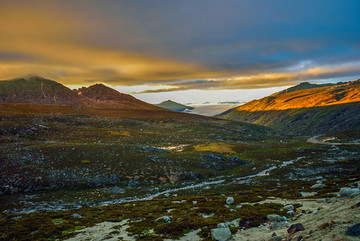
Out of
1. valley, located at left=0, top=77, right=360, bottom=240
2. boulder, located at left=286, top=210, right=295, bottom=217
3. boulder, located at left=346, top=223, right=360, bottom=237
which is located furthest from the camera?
valley, located at left=0, top=77, right=360, bottom=240

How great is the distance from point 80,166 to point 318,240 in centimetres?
5697

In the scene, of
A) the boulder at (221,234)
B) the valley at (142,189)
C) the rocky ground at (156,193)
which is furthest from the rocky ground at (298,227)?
the valley at (142,189)

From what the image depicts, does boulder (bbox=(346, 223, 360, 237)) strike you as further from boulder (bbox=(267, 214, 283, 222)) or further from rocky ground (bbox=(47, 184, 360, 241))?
boulder (bbox=(267, 214, 283, 222))

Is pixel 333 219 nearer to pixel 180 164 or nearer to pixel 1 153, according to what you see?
pixel 180 164

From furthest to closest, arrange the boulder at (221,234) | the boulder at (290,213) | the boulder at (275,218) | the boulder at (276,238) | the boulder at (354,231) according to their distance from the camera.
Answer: the boulder at (290,213), the boulder at (275,218), the boulder at (221,234), the boulder at (276,238), the boulder at (354,231)

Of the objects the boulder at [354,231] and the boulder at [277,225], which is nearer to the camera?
the boulder at [354,231]

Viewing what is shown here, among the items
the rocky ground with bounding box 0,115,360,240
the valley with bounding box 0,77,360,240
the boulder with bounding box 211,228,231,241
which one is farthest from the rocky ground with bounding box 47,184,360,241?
the valley with bounding box 0,77,360,240

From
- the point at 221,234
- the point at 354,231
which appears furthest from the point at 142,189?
the point at 354,231

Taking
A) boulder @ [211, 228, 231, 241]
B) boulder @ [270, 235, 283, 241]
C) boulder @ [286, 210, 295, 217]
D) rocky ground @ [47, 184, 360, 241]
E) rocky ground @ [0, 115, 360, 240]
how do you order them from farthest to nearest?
boulder @ [286, 210, 295, 217]
rocky ground @ [0, 115, 360, 240]
boulder @ [211, 228, 231, 241]
boulder @ [270, 235, 283, 241]
rocky ground @ [47, 184, 360, 241]

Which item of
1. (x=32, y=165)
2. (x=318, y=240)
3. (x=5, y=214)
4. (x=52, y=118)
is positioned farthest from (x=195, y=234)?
(x=52, y=118)

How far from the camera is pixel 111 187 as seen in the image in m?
51.4

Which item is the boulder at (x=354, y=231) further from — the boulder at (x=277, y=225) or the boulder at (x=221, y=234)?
the boulder at (x=221, y=234)

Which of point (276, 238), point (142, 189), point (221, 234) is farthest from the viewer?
point (142, 189)

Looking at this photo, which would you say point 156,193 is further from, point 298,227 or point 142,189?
point 298,227
